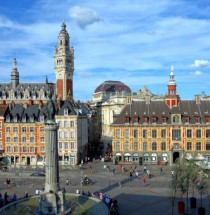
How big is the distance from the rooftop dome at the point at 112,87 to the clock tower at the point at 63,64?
138ft

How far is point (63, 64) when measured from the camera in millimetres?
119375

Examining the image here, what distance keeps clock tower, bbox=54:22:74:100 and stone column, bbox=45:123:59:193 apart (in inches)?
3536

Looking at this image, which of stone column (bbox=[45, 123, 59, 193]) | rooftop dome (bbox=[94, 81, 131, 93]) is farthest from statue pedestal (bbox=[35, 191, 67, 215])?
rooftop dome (bbox=[94, 81, 131, 93])

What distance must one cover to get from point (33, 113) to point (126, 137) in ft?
65.8

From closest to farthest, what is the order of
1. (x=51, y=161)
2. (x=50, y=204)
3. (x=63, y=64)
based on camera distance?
(x=50, y=204), (x=51, y=161), (x=63, y=64)

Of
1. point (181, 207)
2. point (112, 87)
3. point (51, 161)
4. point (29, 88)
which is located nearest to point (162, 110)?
point (181, 207)

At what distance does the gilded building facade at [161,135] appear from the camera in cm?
6372

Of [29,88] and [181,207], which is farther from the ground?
[29,88]

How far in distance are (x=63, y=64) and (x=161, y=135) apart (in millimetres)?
64945

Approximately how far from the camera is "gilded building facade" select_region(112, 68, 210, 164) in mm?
63719

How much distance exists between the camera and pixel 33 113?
221ft

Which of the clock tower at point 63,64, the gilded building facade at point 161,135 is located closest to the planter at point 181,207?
the gilded building facade at point 161,135

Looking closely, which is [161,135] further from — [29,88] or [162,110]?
[29,88]

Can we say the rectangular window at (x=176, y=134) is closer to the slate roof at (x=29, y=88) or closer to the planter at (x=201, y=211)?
the planter at (x=201, y=211)
